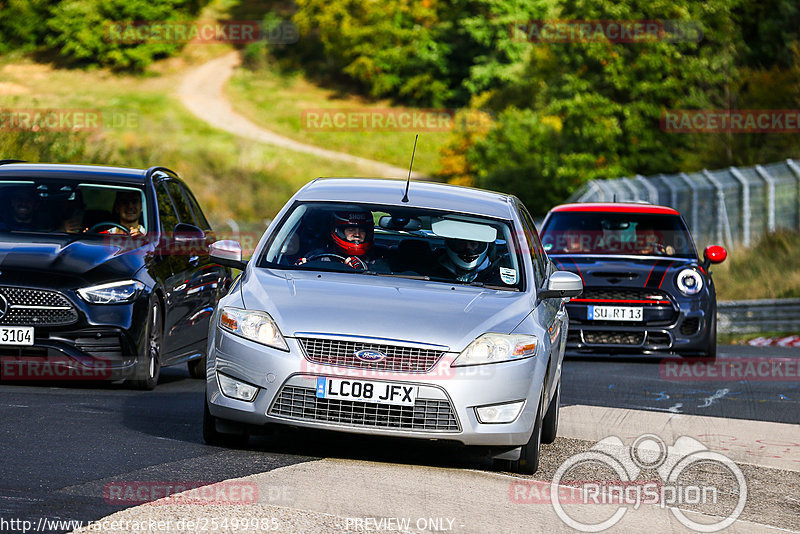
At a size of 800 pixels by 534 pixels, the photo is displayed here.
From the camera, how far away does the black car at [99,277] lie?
1080cm

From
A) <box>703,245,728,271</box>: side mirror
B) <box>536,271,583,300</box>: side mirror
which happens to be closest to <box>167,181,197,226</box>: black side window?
<box>536,271,583,300</box>: side mirror

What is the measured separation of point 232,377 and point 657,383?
22.7 feet

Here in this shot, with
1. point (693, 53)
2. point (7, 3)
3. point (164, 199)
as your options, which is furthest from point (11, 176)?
point (7, 3)

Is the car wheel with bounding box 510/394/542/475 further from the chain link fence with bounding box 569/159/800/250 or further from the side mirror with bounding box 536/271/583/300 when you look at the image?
the chain link fence with bounding box 569/159/800/250

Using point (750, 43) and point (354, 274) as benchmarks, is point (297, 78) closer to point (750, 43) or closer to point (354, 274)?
point (750, 43)

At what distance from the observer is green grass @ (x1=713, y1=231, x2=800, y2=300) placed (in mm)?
27188

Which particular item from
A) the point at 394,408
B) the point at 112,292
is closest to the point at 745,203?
the point at 112,292

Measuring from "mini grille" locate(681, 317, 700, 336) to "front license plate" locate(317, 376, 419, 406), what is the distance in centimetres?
873

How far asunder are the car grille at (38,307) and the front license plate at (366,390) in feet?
12.2

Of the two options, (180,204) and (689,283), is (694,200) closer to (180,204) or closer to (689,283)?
(689,283)

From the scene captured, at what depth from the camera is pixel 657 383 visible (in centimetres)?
1398

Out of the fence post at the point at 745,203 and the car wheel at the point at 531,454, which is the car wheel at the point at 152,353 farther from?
the fence post at the point at 745,203

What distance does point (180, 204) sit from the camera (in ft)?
42.8

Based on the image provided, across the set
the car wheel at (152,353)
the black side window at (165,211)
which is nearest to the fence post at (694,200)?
the black side window at (165,211)
